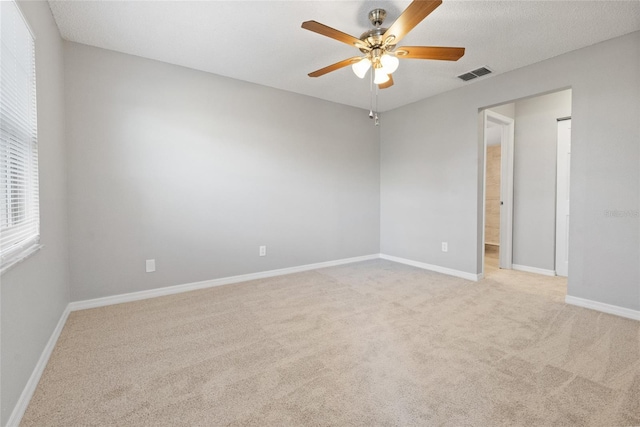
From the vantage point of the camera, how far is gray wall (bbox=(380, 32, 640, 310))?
8.27 feet

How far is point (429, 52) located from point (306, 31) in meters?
1.04

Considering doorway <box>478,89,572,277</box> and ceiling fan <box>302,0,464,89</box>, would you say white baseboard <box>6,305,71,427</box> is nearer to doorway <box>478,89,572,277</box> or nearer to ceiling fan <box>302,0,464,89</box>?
ceiling fan <box>302,0,464,89</box>

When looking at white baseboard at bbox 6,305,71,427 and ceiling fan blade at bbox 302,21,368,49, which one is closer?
white baseboard at bbox 6,305,71,427

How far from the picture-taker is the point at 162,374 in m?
1.73

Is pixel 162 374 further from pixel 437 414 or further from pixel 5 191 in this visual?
pixel 437 414

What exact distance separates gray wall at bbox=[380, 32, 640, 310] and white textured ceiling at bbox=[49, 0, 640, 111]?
21 cm

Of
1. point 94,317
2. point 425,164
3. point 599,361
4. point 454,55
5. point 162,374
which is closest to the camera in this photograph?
point 162,374

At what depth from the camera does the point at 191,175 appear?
10.5 ft

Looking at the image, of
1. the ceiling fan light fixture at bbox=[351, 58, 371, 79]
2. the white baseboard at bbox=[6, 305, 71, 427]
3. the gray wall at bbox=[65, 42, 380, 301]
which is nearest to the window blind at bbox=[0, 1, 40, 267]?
the white baseboard at bbox=[6, 305, 71, 427]

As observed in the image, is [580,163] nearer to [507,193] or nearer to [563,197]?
[563,197]

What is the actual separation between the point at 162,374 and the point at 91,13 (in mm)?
2696

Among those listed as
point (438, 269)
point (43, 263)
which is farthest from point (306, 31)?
point (438, 269)

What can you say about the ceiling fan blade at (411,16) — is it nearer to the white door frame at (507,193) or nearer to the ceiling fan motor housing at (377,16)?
the ceiling fan motor housing at (377,16)

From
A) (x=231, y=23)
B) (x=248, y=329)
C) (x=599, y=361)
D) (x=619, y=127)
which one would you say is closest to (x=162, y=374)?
(x=248, y=329)
